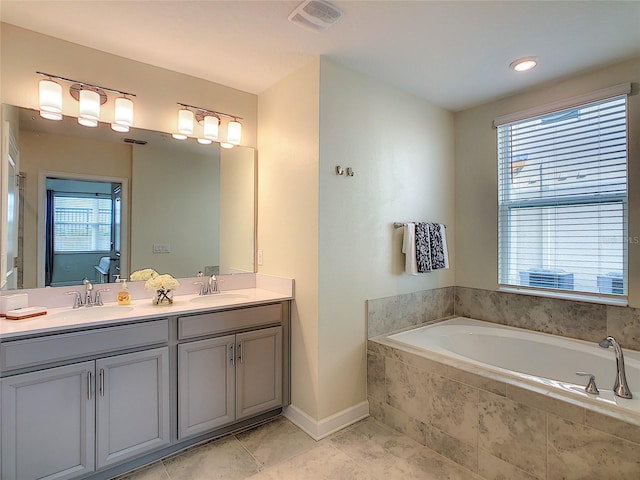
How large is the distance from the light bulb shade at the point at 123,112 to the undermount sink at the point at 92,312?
1176mm

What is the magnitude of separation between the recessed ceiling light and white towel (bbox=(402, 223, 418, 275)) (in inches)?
50.5

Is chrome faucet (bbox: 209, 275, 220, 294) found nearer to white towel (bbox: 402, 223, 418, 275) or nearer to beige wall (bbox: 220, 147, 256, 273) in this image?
beige wall (bbox: 220, 147, 256, 273)

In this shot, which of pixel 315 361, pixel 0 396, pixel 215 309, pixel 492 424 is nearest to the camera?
pixel 0 396

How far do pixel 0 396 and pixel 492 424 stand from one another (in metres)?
2.38

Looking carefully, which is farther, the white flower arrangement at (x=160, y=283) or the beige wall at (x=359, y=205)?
the beige wall at (x=359, y=205)

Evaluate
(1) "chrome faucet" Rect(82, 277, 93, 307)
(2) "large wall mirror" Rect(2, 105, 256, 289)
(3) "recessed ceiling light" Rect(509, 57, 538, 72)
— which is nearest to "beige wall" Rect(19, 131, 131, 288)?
(2) "large wall mirror" Rect(2, 105, 256, 289)

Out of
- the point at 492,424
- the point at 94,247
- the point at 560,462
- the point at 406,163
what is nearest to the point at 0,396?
the point at 94,247

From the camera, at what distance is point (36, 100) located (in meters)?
2.01

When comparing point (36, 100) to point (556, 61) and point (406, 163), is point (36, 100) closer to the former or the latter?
point (406, 163)

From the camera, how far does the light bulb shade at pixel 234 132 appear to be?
2.70 m

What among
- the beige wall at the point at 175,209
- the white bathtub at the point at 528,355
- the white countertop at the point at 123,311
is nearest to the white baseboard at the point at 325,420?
the white bathtub at the point at 528,355

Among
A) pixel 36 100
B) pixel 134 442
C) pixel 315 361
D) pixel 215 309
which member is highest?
pixel 36 100

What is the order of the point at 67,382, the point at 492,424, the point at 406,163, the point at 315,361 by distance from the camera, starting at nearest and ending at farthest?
the point at 67,382 < the point at 492,424 < the point at 315,361 < the point at 406,163

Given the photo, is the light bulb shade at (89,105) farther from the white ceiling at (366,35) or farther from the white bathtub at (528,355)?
the white bathtub at (528,355)
